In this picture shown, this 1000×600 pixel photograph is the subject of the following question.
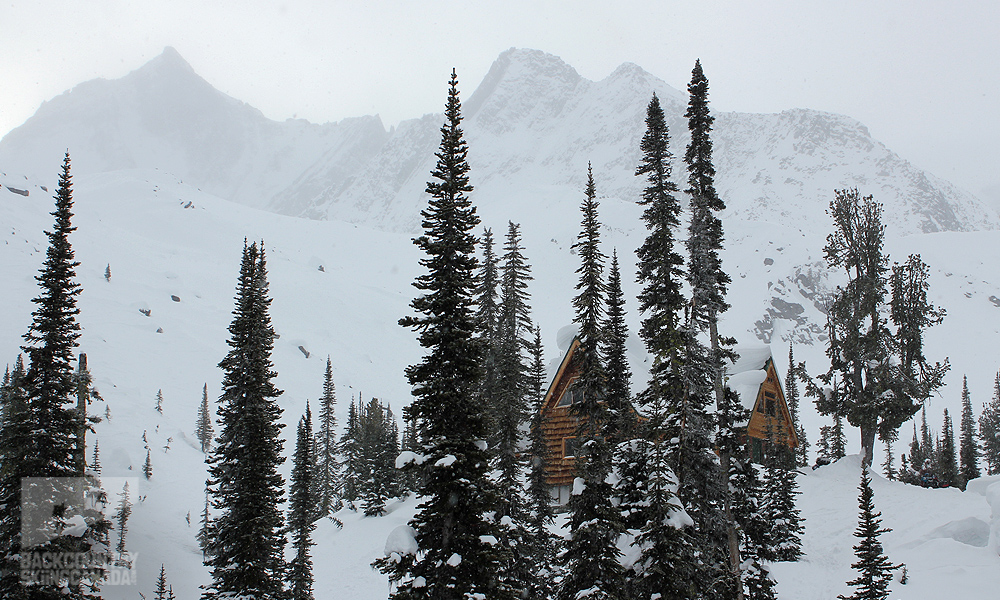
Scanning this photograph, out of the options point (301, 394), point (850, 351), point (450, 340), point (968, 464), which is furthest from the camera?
point (301, 394)

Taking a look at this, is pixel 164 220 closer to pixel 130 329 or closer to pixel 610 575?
pixel 130 329

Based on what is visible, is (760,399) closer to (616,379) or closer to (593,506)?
(616,379)

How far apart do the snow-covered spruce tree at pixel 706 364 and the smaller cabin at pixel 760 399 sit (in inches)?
849

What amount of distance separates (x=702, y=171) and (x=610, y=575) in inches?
514

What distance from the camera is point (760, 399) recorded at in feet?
136

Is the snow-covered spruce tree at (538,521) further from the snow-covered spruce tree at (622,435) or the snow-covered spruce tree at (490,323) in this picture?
the snow-covered spruce tree at (622,435)

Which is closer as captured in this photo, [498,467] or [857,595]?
[857,595]

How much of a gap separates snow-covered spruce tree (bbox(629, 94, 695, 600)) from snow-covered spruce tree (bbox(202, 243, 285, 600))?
45.8ft

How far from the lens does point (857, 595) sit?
694 inches

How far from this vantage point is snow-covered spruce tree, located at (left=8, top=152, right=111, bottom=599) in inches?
857

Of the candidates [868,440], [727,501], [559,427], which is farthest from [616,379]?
[868,440]

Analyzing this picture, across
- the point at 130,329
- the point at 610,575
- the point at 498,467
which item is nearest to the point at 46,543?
the point at 498,467

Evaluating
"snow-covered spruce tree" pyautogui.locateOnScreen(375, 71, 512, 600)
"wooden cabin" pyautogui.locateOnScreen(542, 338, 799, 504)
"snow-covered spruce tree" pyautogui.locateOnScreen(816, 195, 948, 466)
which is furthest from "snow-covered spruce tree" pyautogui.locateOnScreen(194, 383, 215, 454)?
"snow-covered spruce tree" pyautogui.locateOnScreen(375, 71, 512, 600)

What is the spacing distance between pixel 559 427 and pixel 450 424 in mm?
22504
